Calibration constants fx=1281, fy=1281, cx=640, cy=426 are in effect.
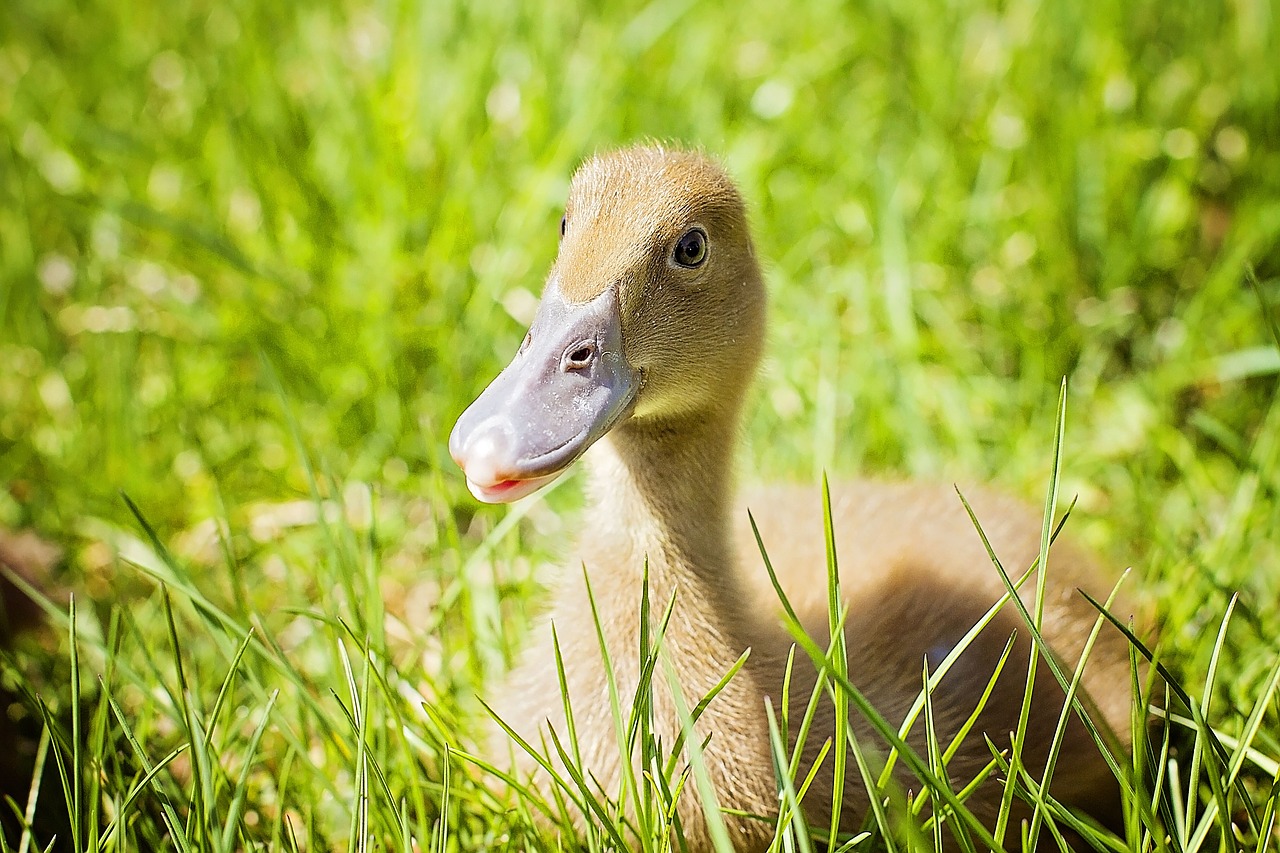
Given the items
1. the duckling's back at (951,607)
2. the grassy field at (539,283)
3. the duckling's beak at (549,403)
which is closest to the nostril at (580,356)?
the duckling's beak at (549,403)

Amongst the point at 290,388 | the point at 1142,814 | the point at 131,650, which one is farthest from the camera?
the point at 290,388

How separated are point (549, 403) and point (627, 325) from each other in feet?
0.68

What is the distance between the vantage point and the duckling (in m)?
1.83

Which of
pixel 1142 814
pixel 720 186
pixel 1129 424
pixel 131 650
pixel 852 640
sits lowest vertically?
pixel 1142 814

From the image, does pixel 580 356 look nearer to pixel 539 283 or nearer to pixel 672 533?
pixel 672 533

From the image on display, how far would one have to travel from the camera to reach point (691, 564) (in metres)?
2.04

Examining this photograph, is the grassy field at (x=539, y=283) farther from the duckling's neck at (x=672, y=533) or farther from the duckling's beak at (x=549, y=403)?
the duckling's beak at (x=549, y=403)

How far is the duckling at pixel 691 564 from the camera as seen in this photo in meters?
1.83

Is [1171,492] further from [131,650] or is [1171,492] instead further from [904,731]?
[131,650]

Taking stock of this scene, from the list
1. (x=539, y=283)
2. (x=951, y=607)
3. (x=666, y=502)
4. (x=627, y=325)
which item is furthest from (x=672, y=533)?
(x=539, y=283)

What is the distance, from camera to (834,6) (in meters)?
3.90

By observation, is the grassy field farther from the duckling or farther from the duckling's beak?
the duckling's beak

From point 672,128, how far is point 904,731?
228 cm

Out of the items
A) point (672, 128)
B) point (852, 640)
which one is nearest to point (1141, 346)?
point (672, 128)
